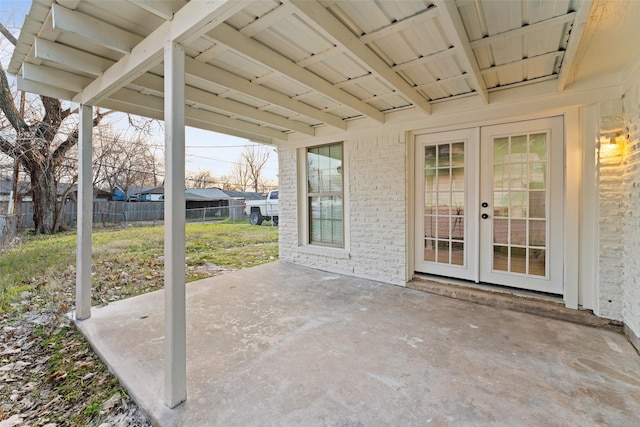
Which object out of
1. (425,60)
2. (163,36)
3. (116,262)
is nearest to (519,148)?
(425,60)

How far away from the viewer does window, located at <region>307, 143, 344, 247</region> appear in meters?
4.85

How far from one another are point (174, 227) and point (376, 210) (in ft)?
10.2

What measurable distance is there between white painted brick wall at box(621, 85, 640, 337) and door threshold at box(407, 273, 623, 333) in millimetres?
265

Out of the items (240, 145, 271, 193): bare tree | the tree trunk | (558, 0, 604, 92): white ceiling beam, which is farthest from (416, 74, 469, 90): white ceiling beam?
(240, 145, 271, 193): bare tree

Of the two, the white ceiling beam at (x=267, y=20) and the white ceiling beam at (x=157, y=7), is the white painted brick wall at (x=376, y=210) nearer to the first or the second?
the white ceiling beam at (x=267, y=20)

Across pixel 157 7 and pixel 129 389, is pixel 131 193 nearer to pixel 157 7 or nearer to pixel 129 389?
pixel 129 389

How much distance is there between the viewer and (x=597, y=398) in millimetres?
1747

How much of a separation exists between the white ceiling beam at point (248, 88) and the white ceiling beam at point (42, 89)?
154cm

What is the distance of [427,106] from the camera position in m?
3.62

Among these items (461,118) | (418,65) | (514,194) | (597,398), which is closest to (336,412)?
(597,398)

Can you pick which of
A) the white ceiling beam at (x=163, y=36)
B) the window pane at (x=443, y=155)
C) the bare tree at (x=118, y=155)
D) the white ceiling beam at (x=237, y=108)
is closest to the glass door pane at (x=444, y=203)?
the window pane at (x=443, y=155)

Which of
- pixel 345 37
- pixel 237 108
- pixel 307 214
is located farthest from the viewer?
pixel 307 214

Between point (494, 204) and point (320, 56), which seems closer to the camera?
point (320, 56)

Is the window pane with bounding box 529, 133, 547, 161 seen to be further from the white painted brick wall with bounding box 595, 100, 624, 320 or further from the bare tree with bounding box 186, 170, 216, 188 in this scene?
the bare tree with bounding box 186, 170, 216, 188
